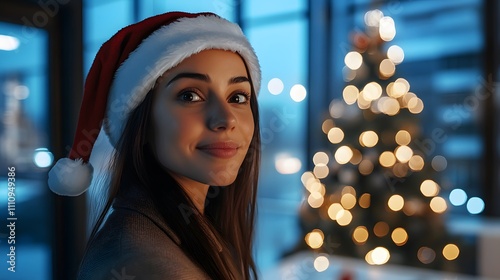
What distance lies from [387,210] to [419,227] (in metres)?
0.25

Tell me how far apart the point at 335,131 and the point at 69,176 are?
2.44 metres

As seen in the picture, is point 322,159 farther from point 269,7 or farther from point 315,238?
point 269,7

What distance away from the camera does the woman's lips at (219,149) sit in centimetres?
75

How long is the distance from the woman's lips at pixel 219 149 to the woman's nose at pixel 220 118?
0.03 meters

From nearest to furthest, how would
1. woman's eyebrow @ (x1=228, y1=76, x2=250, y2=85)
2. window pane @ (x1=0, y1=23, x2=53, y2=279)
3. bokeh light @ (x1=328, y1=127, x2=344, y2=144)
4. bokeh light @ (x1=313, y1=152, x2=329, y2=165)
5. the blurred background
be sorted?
woman's eyebrow @ (x1=228, y1=76, x2=250, y2=85)
window pane @ (x1=0, y1=23, x2=53, y2=279)
the blurred background
bokeh light @ (x1=328, y1=127, x2=344, y2=144)
bokeh light @ (x1=313, y1=152, x2=329, y2=165)

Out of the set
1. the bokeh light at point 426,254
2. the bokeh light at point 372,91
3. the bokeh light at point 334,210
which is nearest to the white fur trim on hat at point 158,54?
the bokeh light at point 372,91

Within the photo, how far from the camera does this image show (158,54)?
2.58ft

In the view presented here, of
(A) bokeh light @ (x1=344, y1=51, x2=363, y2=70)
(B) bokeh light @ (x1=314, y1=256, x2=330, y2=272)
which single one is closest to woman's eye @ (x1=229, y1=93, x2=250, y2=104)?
(A) bokeh light @ (x1=344, y1=51, x2=363, y2=70)

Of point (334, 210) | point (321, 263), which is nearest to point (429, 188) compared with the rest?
point (334, 210)

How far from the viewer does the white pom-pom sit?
0.86m

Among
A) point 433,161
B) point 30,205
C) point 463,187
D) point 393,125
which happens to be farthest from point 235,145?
point 463,187

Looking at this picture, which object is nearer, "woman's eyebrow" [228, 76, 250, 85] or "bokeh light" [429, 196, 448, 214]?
"woman's eyebrow" [228, 76, 250, 85]

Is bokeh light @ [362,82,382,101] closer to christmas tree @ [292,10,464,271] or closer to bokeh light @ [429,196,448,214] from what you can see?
christmas tree @ [292,10,464,271]

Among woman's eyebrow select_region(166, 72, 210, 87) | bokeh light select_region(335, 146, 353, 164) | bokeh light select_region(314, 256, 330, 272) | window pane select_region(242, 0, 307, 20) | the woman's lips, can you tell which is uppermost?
window pane select_region(242, 0, 307, 20)
